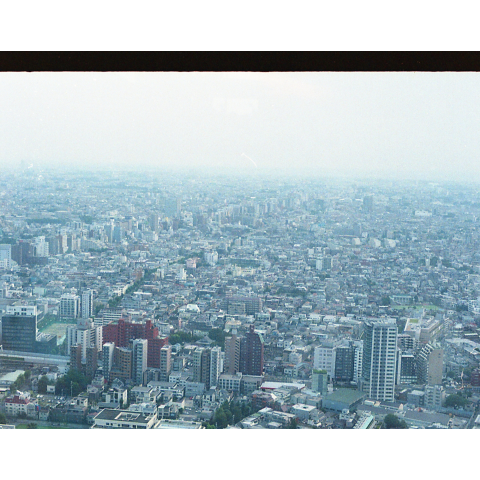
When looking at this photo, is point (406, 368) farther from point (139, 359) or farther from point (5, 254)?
point (5, 254)

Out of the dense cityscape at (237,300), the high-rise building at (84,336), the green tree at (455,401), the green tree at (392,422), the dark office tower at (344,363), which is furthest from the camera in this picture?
the high-rise building at (84,336)

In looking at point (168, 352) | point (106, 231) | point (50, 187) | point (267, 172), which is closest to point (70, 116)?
point (50, 187)

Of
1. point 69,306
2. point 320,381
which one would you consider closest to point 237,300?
point 320,381

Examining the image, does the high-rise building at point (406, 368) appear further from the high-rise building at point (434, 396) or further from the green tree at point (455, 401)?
the green tree at point (455, 401)

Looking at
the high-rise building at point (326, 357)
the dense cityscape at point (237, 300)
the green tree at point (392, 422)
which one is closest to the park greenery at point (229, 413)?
the dense cityscape at point (237, 300)

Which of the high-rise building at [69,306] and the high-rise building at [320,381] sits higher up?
the high-rise building at [69,306]

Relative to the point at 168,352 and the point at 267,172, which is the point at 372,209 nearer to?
the point at 267,172
